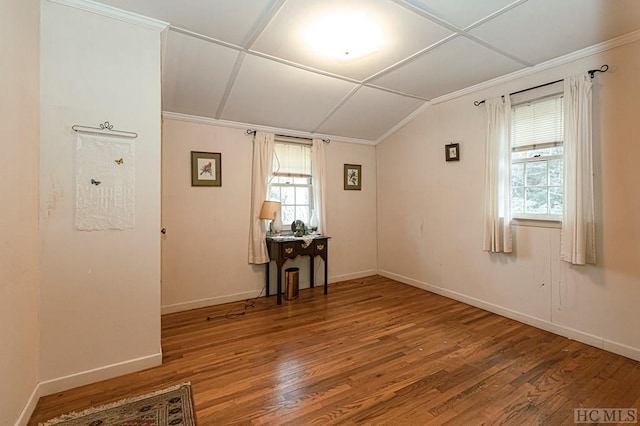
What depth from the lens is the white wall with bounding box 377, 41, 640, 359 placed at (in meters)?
2.42

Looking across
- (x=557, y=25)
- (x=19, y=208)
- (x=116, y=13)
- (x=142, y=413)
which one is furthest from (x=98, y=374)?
(x=557, y=25)

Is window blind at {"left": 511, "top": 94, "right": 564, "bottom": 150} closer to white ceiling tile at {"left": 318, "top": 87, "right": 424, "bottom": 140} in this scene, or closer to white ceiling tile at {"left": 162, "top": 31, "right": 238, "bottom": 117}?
white ceiling tile at {"left": 318, "top": 87, "right": 424, "bottom": 140}

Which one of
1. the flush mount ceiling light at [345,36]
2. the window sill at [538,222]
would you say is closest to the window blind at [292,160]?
the flush mount ceiling light at [345,36]

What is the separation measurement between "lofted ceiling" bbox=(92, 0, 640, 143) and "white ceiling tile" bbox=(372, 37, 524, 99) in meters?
0.01

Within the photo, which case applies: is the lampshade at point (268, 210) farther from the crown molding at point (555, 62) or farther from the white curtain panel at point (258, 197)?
the crown molding at point (555, 62)

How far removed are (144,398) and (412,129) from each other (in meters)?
4.25

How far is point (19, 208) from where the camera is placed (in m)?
1.66

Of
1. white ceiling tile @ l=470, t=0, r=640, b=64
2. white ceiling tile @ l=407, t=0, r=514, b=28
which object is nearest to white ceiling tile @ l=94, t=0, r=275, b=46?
white ceiling tile @ l=407, t=0, r=514, b=28

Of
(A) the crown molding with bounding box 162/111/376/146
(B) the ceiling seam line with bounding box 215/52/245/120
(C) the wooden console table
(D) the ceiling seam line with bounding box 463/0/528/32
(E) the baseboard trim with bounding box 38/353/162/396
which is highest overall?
(D) the ceiling seam line with bounding box 463/0/528/32

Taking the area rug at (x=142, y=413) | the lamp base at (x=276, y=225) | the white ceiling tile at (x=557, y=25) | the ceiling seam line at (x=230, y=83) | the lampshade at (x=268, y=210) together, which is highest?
the white ceiling tile at (x=557, y=25)

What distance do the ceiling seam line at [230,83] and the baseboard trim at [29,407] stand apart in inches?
112

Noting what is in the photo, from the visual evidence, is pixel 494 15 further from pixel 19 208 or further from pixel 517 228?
pixel 19 208

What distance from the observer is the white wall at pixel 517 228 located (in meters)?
2.42

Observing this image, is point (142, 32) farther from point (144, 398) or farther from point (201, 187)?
point (144, 398)
